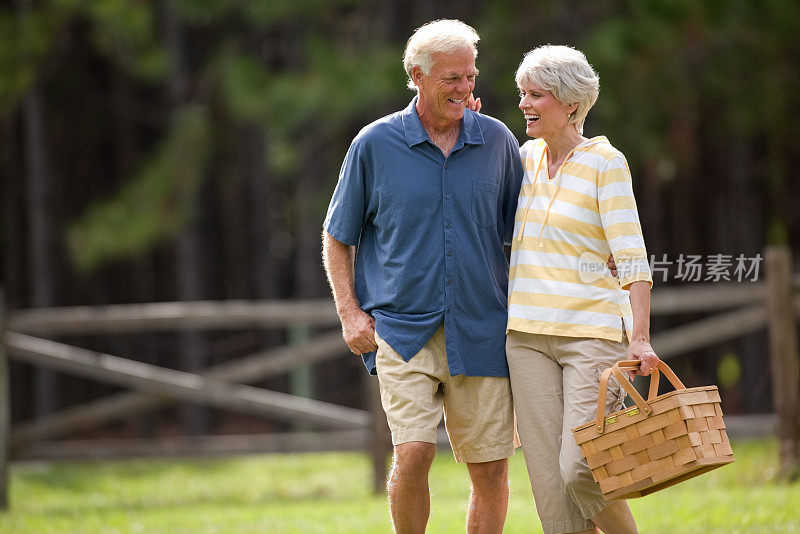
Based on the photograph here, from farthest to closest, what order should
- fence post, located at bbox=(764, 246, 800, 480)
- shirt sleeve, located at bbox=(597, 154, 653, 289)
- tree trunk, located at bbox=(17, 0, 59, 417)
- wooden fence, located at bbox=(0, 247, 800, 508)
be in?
tree trunk, located at bbox=(17, 0, 59, 417) < wooden fence, located at bbox=(0, 247, 800, 508) < fence post, located at bbox=(764, 246, 800, 480) < shirt sleeve, located at bbox=(597, 154, 653, 289)

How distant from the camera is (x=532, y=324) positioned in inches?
134

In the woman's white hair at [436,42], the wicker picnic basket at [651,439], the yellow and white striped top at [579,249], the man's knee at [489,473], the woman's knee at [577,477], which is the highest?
the woman's white hair at [436,42]

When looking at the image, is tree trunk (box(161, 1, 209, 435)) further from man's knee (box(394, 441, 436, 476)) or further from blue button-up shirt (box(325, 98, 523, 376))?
man's knee (box(394, 441, 436, 476))

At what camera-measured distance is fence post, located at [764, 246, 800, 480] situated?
6344 millimetres

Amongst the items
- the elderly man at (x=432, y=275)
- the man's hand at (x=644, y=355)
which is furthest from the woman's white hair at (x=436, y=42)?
the man's hand at (x=644, y=355)

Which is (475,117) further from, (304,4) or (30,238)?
(30,238)

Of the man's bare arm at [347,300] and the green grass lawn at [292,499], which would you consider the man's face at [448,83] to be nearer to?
the man's bare arm at [347,300]

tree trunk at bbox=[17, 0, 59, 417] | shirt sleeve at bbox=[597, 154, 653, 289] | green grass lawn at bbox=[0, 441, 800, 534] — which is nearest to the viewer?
shirt sleeve at bbox=[597, 154, 653, 289]

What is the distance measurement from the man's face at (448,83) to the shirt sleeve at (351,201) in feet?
0.96

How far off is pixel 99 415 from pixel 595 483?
540cm

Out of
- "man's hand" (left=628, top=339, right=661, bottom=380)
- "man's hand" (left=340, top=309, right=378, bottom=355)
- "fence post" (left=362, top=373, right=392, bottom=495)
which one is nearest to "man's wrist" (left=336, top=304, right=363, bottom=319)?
"man's hand" (left=340, top=309, right=378, bottom=355)

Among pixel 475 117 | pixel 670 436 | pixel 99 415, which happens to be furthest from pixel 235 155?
pixel 670 436

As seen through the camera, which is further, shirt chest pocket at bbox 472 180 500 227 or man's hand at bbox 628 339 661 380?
shirt chest pocket at bbox 472 180 500 227

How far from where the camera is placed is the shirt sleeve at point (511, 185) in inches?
145
